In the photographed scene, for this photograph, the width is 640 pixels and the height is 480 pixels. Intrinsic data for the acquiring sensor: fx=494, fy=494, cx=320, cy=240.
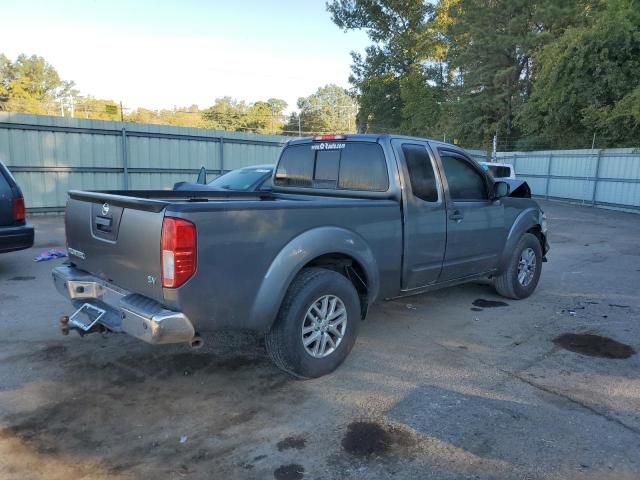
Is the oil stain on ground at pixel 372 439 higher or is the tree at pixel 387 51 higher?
the tree at pixel 387 51

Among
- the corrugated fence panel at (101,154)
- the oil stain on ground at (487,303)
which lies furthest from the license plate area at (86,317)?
the corrugated fence panel at (101,154)

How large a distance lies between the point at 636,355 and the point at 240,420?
3594 mm

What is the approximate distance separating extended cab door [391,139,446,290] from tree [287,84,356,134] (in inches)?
2959

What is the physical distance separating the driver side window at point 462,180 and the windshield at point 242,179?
453 cm

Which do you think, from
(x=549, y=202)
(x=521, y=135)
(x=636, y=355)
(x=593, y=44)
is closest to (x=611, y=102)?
(x=593, y=44)

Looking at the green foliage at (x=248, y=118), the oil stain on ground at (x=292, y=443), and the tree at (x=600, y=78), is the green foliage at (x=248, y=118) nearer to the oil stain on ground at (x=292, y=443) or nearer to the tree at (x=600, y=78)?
the tree at (x=600, y=78)

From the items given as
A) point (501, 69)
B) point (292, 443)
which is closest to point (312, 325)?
point (292, 443)

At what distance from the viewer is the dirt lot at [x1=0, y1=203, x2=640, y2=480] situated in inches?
109

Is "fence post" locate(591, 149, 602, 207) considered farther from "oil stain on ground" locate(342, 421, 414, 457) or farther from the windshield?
"oil stain on ground" locate(342, 421, 414, 457)

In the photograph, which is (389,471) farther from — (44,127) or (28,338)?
(44,127)

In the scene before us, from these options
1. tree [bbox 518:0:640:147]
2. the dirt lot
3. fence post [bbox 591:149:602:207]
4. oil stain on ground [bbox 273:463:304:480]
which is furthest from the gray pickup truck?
tree [bbox 518:0:640:147]

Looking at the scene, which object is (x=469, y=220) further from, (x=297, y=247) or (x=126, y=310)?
(x=126, y=310)

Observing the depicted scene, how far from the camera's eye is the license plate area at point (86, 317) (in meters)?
3.48

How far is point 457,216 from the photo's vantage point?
493cm
